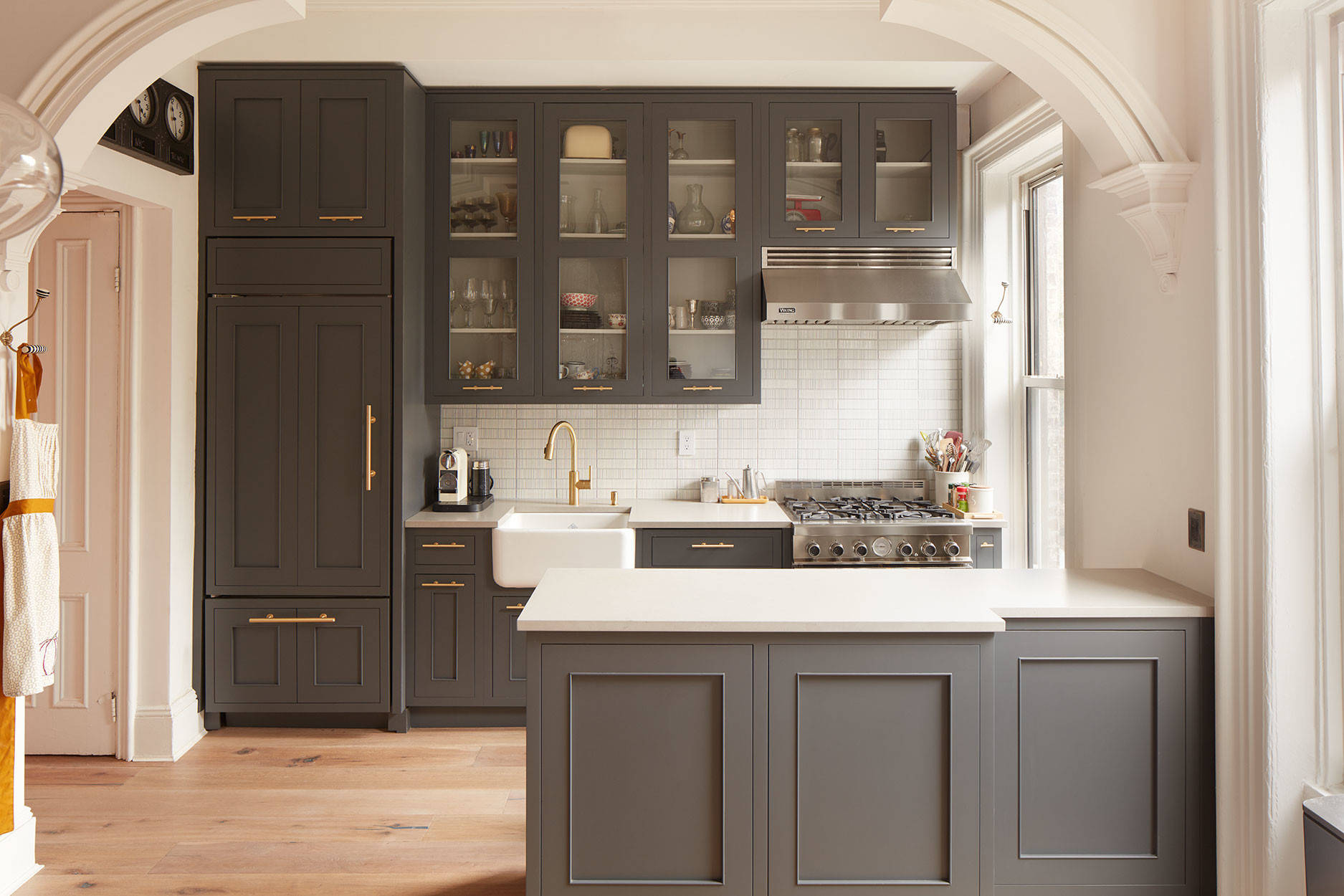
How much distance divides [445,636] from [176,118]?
87.7 inches

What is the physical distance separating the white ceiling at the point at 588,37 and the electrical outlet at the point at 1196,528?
6.84 feet

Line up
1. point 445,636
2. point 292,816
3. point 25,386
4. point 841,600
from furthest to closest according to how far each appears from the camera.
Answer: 1. point 445,636
2. point 292,816
3. point 25,386
4. point 841,600

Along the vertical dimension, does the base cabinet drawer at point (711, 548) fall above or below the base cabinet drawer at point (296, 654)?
above

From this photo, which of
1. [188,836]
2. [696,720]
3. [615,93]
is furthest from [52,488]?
[615,93]

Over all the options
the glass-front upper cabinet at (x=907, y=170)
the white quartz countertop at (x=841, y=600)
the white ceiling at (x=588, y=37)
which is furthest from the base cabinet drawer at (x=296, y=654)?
the glass-front upper cabinet at (x=907, y=170)

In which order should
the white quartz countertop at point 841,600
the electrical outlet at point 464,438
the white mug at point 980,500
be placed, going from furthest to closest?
the electrical outlet at point 464,438 → the white mug at point 980,500 → the white quartz countertop at point 841,600

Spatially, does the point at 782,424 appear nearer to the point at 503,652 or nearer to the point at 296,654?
the point at 503,652

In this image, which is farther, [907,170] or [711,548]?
[907,170]

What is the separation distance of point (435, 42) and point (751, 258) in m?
1.53

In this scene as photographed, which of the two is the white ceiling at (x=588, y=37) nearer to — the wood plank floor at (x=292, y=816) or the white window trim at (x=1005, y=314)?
the white window trim at (x=1005, y=314)

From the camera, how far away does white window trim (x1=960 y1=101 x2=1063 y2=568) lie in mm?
3783

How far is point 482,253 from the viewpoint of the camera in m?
3.72

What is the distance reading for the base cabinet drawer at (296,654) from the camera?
346 centimetres

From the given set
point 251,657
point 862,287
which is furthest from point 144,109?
point 862,287
